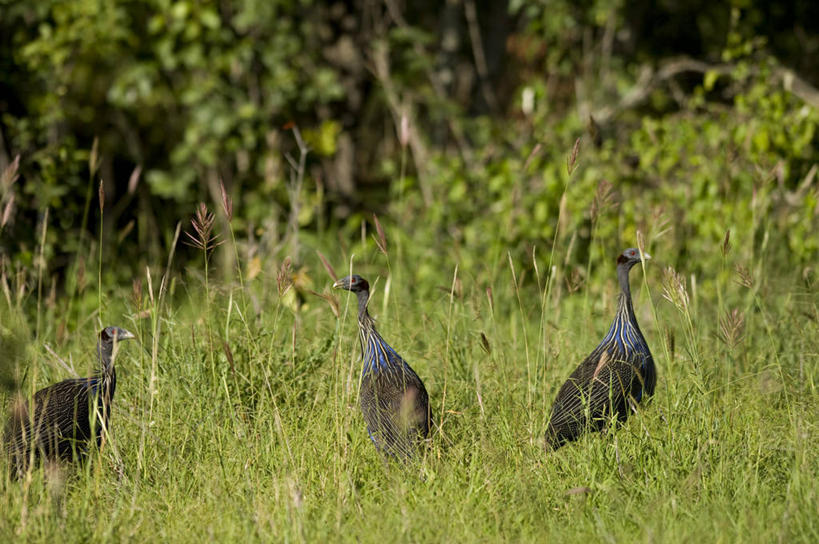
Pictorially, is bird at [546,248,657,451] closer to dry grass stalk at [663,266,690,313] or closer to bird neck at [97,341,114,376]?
dry grass stalk at [663,266,690,313]

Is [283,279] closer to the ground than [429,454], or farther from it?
farther from it

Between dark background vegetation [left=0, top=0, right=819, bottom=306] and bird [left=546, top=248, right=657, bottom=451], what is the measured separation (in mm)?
1344

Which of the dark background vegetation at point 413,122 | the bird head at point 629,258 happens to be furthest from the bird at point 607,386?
the dark background vegetation at point 413,122

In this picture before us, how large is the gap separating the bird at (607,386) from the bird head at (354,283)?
92 centimetres

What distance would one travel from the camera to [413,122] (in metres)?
7.81

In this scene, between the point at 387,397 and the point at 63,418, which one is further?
the point at 387,397

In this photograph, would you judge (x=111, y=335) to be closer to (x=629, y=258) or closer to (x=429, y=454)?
(x=429, y=454)

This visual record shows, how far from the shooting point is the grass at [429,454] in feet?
10.1

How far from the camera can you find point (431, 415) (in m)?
3.78

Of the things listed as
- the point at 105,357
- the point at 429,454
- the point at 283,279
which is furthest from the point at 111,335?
the point at 429,454

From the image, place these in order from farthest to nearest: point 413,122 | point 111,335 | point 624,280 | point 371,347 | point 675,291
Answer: point 413,122, point 624,280, point 371,347, point 111,335, point 675,291

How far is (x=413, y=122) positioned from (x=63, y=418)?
4.82 meters

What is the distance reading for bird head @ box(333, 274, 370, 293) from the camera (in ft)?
12.7

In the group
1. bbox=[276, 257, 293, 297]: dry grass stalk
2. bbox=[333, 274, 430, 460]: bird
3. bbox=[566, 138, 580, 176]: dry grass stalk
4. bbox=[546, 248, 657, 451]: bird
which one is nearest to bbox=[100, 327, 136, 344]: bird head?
bbox=[276, 257, 293, 297]: dry grass stalk
